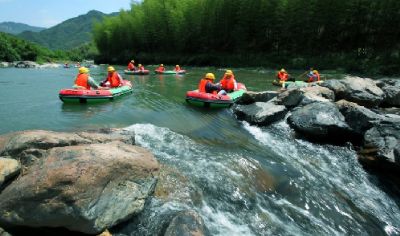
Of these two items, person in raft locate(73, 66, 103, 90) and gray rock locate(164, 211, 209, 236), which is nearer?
gray rock locate(164, 211, 209, 236)

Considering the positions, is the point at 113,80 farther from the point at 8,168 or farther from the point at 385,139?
the point at 385,139

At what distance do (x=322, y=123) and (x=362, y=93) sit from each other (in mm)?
4862

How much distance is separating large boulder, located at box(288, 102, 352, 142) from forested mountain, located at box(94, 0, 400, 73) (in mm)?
23596

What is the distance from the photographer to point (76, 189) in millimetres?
5570

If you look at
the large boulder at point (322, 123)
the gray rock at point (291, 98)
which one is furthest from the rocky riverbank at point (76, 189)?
the gray rock at point (291, 98)

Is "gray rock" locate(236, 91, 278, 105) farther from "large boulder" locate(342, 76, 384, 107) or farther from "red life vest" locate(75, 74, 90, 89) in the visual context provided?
"red life vest" locate(75, 74, 90, 89)

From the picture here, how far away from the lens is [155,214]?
20.6ft

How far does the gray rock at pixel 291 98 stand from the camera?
1391 cm

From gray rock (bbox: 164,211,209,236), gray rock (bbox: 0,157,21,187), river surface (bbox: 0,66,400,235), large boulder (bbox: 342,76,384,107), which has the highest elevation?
gray rock (bbox: 0,157,21,187)

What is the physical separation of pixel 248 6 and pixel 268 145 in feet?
125

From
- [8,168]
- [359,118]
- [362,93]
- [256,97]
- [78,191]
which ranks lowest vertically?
[256,97]

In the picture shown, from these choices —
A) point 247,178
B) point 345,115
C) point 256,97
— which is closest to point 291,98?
point 256,97

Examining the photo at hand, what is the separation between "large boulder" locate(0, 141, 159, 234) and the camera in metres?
5.41

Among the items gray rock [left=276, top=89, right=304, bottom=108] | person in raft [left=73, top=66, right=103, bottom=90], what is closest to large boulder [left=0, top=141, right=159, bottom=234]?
gray rock [left=276, top=89, right=304, bottom=108]
